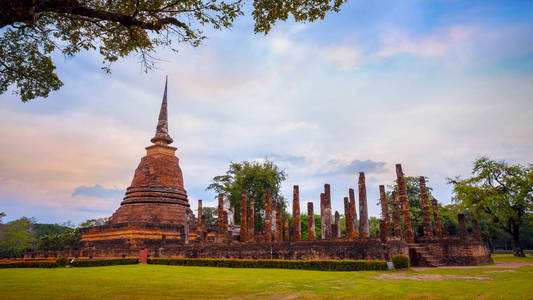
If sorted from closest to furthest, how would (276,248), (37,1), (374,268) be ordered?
(37,1), (374,268), (276,248)

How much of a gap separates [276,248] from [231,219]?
17.4m

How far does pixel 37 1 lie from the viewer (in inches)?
253

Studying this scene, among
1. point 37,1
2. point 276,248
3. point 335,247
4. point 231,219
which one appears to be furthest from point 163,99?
point 37,1

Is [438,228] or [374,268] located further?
[438,228]

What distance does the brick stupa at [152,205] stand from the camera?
29.0 metres

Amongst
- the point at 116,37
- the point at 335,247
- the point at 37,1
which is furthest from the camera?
the point at 335,247

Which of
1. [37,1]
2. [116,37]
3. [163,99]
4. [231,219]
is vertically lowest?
[231,219]

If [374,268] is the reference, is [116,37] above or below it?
above

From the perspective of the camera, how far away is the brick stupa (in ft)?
95.2

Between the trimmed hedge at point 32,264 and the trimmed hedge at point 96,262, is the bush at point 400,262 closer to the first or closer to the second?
the trimmed hedge at point 96,262

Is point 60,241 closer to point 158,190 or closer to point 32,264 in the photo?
point 158,190

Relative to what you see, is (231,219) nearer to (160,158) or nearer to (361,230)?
(160,158)

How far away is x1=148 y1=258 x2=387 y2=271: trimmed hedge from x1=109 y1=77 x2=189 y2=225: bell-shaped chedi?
10.4 metres

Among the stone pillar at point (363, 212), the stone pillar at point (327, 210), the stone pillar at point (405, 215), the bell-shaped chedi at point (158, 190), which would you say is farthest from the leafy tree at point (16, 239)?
the stone pillar at point (405, 215)
